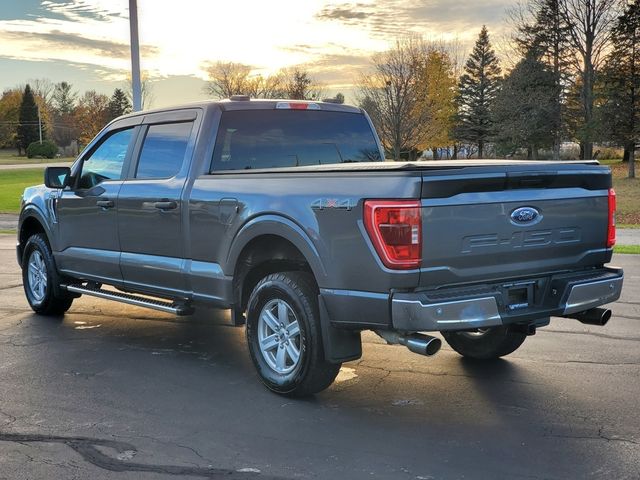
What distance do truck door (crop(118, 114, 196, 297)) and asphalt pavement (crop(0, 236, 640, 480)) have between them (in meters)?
0.73

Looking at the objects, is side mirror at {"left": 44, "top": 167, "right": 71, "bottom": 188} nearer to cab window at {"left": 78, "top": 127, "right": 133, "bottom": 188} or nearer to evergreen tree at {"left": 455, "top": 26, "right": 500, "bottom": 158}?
cab window at {"left": 78, "top": 127, "right": 133, "bottom": 188}

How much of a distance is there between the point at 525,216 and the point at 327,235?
1236 mm

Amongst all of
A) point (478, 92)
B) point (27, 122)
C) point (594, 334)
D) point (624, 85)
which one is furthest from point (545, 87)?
point (27, 122)

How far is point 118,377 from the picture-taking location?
Result: 18.5 ft

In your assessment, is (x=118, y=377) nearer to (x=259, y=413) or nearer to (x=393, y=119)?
(x=259, y=413)

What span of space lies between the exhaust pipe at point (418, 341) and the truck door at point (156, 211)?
2.08 metres

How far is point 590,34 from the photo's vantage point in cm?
3972

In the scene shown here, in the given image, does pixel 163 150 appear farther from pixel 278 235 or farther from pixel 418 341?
pixel 418 341

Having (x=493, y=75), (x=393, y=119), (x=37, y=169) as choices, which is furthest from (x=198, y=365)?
(x=493, y=75)

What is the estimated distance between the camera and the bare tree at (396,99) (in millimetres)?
34188

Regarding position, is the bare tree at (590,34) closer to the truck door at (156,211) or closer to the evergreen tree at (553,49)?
the evergreen tree at (553,49)

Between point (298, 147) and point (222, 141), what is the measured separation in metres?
0.74

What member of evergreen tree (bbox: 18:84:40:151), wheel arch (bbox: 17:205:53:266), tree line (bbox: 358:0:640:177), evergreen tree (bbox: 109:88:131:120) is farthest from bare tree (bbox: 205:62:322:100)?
evergreen tree (bbox: 18:84:40:151)

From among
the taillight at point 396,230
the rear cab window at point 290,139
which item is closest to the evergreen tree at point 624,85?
the rear cab window at point 290,139
